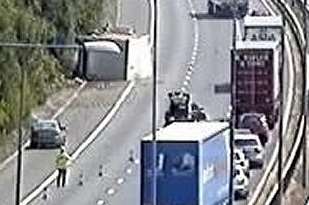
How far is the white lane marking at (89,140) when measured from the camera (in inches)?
1766

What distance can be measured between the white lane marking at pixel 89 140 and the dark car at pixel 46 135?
0.69 metres

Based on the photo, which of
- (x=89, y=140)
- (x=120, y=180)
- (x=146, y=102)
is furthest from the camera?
(x=146, y=102)

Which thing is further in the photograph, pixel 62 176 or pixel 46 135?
pixel 46 135

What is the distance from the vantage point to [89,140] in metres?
53.2

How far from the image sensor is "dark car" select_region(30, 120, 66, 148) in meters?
49.8

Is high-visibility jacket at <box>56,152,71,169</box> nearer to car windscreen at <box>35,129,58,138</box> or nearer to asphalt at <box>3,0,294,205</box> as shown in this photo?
asphalt at <box>3,0,294,205</box>

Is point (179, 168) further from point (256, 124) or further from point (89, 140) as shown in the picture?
point (89, 140)

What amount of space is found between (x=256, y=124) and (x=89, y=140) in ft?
18.7

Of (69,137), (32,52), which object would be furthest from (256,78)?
(32,52)

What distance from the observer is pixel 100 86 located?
182 ft

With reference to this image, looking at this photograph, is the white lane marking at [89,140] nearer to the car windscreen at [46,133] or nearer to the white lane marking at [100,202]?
the car windscreen at [46,133]

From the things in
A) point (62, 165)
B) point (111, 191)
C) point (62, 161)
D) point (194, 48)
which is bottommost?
point (111, 191)

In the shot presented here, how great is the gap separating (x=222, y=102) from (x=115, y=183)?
12.7m

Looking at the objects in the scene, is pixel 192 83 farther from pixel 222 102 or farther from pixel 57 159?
pixel 57 159
